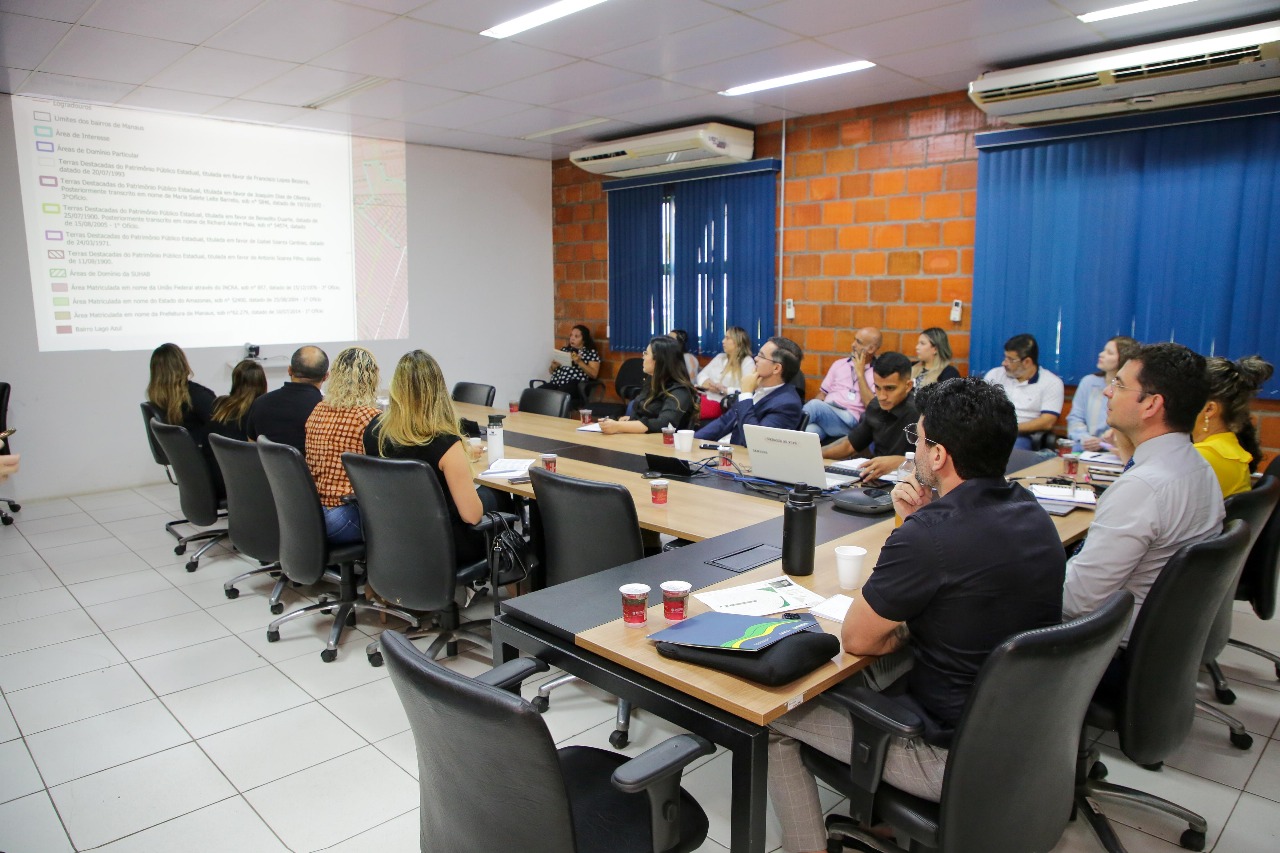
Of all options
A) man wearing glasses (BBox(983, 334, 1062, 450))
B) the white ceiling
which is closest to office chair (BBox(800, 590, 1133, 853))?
the white ceiling

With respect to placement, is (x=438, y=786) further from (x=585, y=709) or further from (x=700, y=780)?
(x=585, y=709)

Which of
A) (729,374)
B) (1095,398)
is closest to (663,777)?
(1095,398)

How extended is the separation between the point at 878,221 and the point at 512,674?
5.21 m

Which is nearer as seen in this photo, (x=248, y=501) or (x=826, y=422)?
(x=248, y=501)

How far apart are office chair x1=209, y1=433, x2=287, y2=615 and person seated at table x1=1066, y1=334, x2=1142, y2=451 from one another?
4314 millimetres

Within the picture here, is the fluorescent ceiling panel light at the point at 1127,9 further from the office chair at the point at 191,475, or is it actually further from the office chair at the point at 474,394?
the office chair at the point at 191,475

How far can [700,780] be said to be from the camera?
258 cm

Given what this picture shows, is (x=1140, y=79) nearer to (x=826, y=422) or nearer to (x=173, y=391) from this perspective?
(x=826, y=422)

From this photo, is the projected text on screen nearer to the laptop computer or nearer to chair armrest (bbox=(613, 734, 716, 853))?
the laptop computer

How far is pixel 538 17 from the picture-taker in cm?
411

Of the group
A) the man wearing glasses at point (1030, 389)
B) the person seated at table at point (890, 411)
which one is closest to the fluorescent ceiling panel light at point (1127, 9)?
the man wearing glasses at point (1030, 389)

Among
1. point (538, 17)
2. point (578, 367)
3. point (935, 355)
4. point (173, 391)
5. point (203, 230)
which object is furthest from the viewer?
point (578, 367)

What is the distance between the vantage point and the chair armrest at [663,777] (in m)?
1.41

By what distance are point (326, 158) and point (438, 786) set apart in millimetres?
6597
